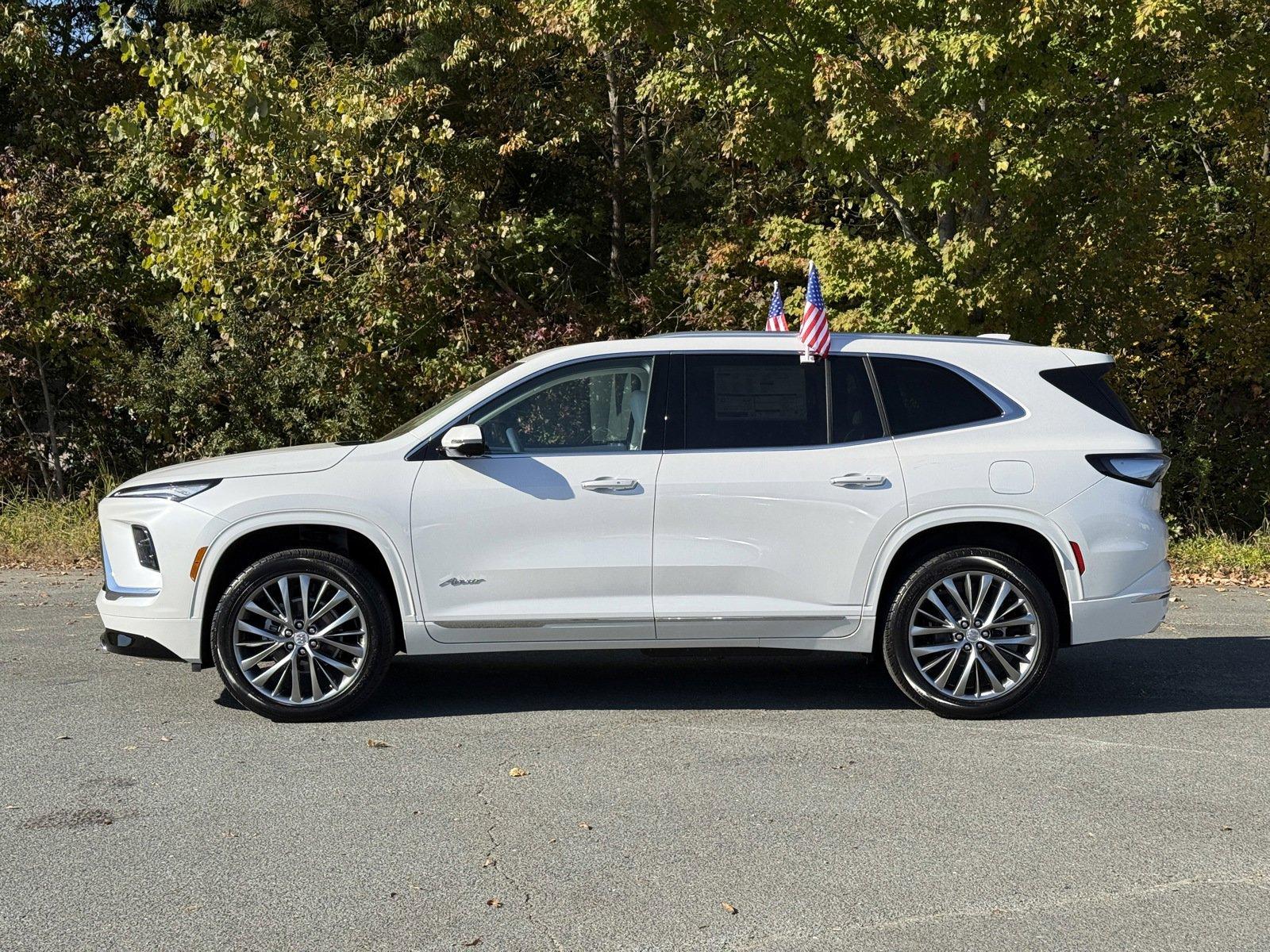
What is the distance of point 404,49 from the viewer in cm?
1873

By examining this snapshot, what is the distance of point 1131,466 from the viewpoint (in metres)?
6.87

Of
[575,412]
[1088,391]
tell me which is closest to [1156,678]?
[1088,391]

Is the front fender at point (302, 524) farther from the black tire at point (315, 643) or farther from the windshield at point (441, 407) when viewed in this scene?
the windshield at point (441, 407)

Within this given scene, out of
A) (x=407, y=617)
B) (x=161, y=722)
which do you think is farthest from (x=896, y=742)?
(x=161, y=722)

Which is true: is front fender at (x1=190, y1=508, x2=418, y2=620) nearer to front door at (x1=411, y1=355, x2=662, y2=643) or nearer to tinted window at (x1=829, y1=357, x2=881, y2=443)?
front door at (x1=411, y1=355, x2=662, y2=643)

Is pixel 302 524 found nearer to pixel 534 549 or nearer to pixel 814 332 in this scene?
pixel 534 549

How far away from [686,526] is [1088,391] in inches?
85.5

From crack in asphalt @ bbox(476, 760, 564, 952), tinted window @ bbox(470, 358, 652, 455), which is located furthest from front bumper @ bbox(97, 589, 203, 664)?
crack in asphalt @ bbox(476, 760, 564, 952)

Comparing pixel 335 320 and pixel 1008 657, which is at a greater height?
pixel 335 320

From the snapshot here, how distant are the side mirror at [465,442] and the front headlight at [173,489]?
1.14 metres

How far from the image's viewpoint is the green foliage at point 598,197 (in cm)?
1302

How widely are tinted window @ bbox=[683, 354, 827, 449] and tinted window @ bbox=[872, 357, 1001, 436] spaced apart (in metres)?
0.35

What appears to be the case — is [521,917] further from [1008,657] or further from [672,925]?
[1008,657]

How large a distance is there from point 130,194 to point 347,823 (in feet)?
46.0
